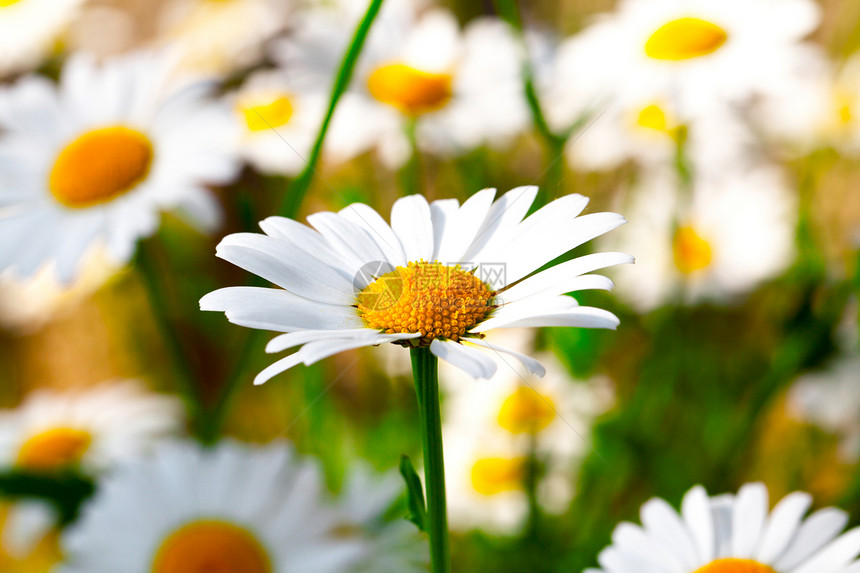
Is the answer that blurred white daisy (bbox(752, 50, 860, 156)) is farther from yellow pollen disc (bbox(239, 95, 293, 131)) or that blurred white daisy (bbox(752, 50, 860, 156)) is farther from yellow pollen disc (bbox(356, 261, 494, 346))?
yellow pollen disc (bbox(356, 261, 494, 346))

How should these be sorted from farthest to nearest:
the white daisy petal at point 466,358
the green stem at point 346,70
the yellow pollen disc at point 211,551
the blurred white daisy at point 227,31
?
the blurred white daisy at point 227,31
the yellow pollen disc at point 211,551
the green stem at point 346,70
the white daisy petal at point 466,358

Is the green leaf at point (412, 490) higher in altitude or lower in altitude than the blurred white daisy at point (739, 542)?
higher

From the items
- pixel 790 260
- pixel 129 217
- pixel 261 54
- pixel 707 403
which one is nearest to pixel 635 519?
pixel 707 403

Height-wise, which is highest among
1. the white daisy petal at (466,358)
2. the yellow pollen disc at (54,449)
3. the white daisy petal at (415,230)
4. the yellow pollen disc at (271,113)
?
the yellow pollen disc at (271,113)

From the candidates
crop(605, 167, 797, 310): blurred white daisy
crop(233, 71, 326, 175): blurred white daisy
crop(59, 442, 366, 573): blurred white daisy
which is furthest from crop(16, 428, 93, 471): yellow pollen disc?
crop(605, 167, 797, 310): blurred white daisy

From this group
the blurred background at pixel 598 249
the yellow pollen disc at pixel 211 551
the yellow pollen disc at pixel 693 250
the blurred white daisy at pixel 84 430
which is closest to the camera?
the yellow pollen disc at pixel 211 551

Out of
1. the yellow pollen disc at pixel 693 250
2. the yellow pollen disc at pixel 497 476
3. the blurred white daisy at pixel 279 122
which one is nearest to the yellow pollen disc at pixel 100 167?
the blurred white daisy at pixel 279 122

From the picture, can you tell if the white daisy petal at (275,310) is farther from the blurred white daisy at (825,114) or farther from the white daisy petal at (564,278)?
the blurred white daisy at (825,114)
